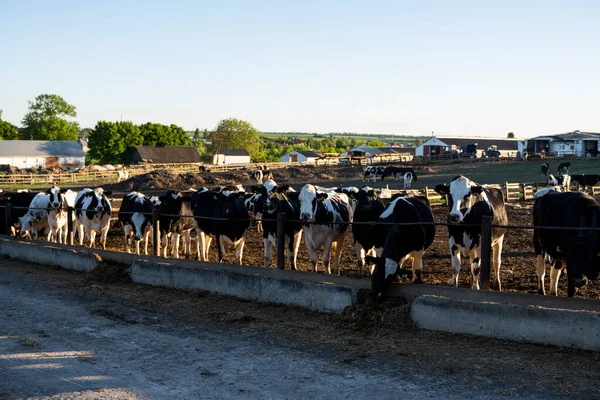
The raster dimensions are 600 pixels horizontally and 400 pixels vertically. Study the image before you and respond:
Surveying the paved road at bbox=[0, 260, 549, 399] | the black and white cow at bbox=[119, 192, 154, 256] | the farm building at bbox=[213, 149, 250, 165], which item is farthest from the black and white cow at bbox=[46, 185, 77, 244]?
the farm building at bbox=[213, 149, 250, 165]

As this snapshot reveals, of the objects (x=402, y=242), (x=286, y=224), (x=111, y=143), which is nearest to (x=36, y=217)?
(x=286, y=224)

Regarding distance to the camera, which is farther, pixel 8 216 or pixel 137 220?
pixel 8 216

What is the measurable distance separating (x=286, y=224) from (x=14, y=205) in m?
11.8

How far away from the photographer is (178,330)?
9211 mm

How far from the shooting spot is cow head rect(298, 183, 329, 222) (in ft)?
45.6

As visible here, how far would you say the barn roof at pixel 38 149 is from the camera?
105 m

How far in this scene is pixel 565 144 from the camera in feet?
271

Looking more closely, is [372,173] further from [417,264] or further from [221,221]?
[417,264]

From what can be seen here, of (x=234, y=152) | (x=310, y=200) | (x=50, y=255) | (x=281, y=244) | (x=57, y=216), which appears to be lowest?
(x=50, y=255)

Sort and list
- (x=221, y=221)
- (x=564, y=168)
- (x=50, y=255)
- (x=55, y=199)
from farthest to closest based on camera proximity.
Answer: (x=564, y=168), (x=55, y=199), (x=221, y=221), (x=50, y=255)

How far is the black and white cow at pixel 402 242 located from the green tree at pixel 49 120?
123255 mm

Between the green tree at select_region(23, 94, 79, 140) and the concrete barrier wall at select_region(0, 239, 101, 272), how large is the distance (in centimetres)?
11614

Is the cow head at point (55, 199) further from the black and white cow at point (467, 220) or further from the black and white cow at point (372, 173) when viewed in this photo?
the black and white cow at point (372, 173)

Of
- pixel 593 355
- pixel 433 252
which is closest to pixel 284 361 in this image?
pixel 593 355
